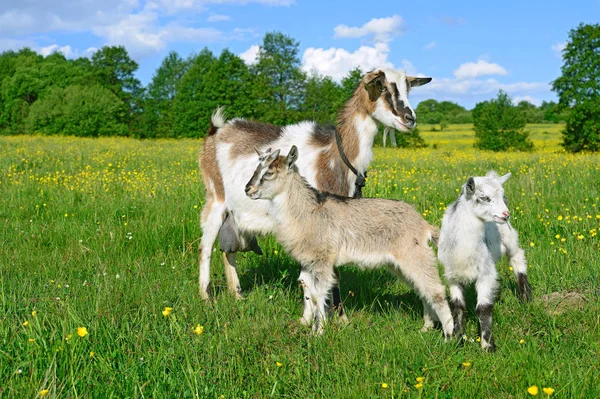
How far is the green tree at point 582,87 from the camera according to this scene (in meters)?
42.0

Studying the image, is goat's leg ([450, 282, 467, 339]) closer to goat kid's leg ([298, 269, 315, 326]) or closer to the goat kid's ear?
goat kid's leg ([298, 269, 315, 326])

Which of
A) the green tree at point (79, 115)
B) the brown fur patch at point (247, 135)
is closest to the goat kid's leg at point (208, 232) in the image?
the brown fur patch at point (247, 135)

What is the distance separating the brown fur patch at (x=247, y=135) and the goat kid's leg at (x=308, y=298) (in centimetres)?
182

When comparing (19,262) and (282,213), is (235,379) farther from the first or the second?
(19,262)

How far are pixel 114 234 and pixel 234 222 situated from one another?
2.40 metres

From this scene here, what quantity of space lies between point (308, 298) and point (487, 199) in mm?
1768

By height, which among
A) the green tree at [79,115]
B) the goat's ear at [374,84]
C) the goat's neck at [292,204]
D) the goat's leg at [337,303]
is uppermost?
the green tree at [79,115]

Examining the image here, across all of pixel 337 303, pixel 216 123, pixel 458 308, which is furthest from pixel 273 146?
pixel 458 308

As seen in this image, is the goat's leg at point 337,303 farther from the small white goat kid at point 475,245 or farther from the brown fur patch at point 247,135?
the brown fur patch at point 247,135

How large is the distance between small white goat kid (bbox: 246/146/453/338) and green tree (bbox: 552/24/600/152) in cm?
4287

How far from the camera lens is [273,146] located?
5961 millimetres

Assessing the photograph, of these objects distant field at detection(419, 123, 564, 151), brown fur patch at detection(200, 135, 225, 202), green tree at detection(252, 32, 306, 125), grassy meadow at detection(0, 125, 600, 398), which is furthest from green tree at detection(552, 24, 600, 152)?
brown fur patch at detection(200, 135, 225, 202)

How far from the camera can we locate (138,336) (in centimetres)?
402

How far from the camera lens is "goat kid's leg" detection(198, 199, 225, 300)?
20.8ft
